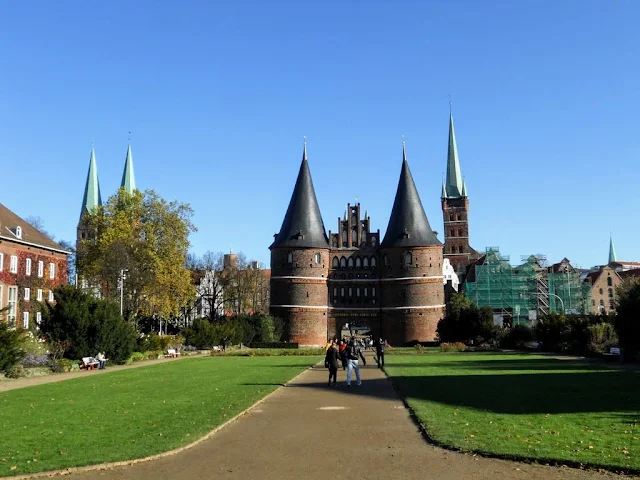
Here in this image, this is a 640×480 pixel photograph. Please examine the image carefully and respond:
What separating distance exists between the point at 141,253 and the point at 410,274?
32249 millimetres

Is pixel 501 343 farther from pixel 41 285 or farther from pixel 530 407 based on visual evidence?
pixel 530 407

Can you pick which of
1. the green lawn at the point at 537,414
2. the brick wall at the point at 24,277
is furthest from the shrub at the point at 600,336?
the brick wall at the point at 24,277

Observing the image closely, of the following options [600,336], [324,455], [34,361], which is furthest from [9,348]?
[600,336]

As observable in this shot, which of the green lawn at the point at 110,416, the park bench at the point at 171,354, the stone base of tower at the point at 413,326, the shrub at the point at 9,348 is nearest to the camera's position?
the green lawn at the point at 110,416

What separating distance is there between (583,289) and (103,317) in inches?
2888

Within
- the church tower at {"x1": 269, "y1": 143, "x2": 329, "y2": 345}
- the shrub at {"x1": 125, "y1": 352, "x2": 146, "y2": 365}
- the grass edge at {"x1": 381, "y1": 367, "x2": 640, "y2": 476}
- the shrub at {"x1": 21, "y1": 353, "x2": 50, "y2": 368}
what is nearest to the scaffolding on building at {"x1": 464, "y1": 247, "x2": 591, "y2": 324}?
the church tower at {"x1": 269, "y1": 143, "x2": 329, "y2": 345}

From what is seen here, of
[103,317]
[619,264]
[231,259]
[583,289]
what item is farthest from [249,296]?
[619,264]

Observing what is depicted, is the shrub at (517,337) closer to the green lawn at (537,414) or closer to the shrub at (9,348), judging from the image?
the green lawn at (537,414)

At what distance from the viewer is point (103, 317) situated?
114 ft

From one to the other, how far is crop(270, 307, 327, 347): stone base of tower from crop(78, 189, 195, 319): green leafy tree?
2023cm

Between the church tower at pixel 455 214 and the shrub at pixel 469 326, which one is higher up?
the church tower at pixel 455 214

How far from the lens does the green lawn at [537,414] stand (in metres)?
10.2

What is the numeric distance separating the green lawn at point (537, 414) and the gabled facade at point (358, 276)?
4754cm

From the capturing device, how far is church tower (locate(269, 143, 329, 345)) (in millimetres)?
73250
